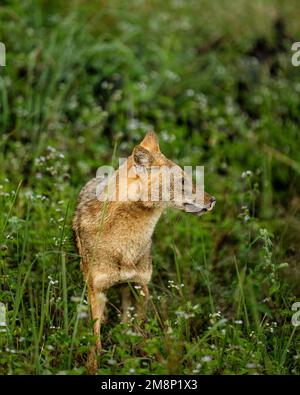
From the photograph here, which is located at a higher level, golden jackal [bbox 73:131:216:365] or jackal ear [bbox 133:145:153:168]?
jackal ear [bbox 133:145:153:168]

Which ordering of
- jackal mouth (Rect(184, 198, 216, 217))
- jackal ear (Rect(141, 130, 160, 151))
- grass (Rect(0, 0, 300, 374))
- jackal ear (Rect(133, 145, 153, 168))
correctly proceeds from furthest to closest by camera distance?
jackal ear (Rect(141, 130, 160, 151)) → jackal mouth (Rect(184, 198, 216, 217)) → jackal ear (Rect(133, 145, 153, 168)) → grass (Rect(0, 0, 300, 374))

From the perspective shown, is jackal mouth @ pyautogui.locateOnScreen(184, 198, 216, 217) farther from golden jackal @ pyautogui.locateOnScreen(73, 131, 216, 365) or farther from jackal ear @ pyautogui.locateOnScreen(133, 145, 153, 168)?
jackal ear @ pyautogui.locateOnScreen(133, 145, 153, 168)

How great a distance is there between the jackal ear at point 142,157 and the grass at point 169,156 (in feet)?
1.80

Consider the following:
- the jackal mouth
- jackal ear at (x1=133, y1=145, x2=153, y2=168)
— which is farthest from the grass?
jackal ear at (x1=133, y1=145, x2=153, y2=168)

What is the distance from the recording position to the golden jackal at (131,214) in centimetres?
489

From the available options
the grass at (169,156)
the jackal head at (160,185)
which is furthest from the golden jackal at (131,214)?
the grass at (169,156)

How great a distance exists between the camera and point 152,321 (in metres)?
4.34

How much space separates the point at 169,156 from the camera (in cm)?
751

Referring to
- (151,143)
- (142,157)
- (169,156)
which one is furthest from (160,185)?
(169,156)

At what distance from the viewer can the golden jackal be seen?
16.0ft

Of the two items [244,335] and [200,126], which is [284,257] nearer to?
[244,335]

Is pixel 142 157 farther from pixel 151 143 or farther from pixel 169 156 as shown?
pixel 169 156

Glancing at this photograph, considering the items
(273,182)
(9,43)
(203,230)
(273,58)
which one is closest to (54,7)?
(9,43)

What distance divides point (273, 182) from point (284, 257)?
1863 millimetres
